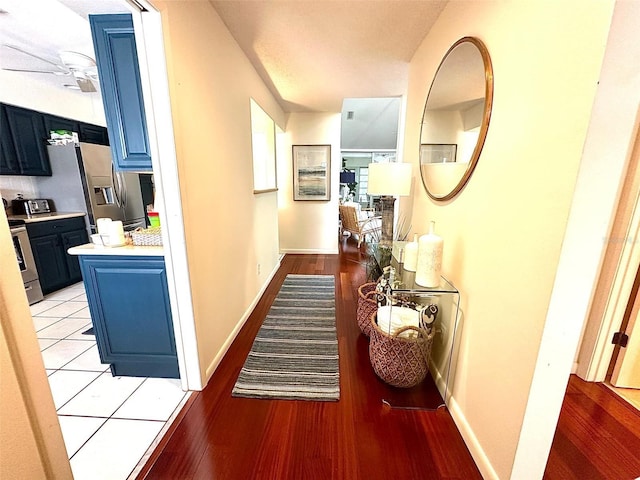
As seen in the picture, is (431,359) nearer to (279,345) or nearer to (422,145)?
(279,345)

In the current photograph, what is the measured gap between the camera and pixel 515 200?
0.99 metres

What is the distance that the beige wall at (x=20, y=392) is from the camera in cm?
65

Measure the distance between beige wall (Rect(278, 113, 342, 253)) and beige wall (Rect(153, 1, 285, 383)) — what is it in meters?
1.71

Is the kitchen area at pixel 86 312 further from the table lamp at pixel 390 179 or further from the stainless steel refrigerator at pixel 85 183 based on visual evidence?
the table lamp at pixel 390 179

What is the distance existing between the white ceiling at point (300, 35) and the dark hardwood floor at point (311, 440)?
212 cm

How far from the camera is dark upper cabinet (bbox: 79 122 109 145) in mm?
3643

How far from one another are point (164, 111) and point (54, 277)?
3190 millimetres

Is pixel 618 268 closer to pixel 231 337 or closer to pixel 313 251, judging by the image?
pixel 231 337

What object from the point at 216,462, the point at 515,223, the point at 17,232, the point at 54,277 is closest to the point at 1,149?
the point at 17,232

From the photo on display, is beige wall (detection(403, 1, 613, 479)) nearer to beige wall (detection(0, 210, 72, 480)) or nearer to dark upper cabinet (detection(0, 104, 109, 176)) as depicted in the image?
beige wall (detection(0, 210, 72, 480))

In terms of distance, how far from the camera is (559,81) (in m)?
0.81

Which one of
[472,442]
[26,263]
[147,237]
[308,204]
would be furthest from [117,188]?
[472,442]

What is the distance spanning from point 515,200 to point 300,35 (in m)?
1.96

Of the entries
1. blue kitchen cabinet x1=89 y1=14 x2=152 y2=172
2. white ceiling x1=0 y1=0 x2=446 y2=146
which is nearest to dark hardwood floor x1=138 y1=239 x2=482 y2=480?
blue kitchen cabinet x1=89 y1=14 x2=152 y2=172
